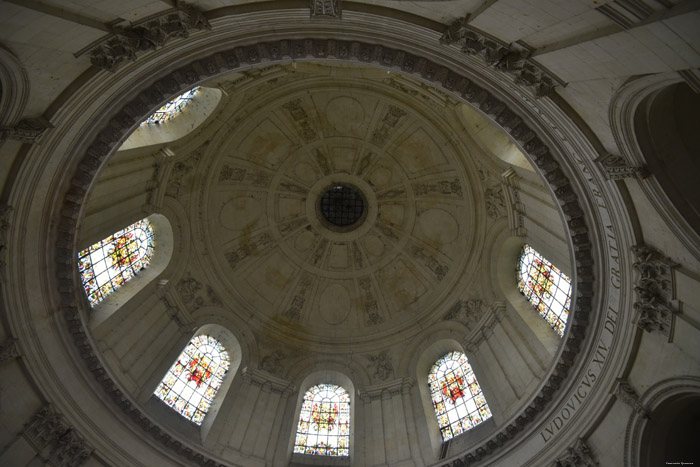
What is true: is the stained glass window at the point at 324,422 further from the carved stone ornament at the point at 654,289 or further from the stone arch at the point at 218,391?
the carved stone ornament at the point at 654,289

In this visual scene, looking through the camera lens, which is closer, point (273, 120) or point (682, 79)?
point (682, 79)

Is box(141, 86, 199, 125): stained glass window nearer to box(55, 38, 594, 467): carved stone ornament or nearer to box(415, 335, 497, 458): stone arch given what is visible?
box(55, 38, 594, 467): carved stone ornament

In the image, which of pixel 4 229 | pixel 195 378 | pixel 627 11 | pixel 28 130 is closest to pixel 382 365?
pixel 195 378

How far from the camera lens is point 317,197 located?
24.4 metres

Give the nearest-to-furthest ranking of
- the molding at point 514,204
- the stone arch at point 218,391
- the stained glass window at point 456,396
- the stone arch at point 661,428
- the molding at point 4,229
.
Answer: the molding at point 4,229, the stone arch at point 661,428, the stone arch at point 218,391, the molding at point 514,204, the stained glass window at point 456,396

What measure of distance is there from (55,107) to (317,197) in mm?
15637

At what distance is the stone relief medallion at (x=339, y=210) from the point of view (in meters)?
21.6

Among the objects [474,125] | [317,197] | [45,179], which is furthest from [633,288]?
[317,197]

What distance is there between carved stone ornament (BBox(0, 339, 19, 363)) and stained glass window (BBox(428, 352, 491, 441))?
1294 cm

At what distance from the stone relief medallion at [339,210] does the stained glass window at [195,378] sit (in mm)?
2940

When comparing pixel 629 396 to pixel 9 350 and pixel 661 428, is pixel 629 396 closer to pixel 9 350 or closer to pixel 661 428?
pixel 661 428

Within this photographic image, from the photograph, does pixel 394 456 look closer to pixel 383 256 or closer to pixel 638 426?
pixel 638 426

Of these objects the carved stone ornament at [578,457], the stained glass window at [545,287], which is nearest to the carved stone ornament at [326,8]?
the stained glass window at [545,287]

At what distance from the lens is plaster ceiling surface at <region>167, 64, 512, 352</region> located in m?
20.8
